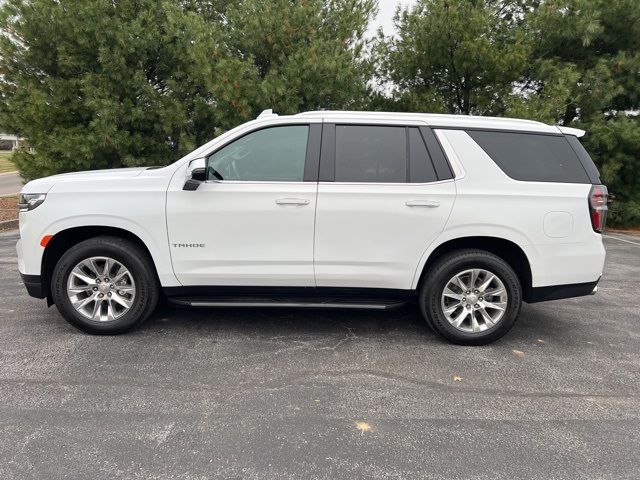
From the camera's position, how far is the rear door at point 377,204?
152 inches

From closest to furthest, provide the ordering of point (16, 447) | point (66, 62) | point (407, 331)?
point (16, 447)
point (407, 331)
point (66, 62)

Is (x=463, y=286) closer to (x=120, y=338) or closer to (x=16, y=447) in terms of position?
(x=120, y=338)

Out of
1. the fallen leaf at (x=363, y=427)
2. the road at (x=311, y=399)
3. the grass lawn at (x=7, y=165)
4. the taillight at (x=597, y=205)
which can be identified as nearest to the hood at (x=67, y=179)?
the road at (x=311, y=399)

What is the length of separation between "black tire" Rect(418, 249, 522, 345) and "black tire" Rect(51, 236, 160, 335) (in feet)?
7.72

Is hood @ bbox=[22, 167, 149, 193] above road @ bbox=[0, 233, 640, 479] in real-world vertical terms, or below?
above

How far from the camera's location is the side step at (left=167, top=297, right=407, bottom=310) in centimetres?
396

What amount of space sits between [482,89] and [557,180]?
7394mm

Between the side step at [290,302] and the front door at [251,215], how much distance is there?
0.48 ft

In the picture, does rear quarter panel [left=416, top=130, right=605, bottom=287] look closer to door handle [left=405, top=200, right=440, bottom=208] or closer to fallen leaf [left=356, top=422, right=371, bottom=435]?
door handle [left=405, top=200, right=440, bottom=208]

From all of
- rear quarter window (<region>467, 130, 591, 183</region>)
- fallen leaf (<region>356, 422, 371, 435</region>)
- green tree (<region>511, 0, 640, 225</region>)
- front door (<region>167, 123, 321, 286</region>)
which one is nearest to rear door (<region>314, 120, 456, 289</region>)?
front door (<region>167, 123, 321, 286</region>)

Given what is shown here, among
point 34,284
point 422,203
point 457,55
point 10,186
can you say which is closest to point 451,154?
point 422,203

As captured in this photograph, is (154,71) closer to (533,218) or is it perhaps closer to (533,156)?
(533,156)

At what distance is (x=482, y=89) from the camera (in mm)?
10523

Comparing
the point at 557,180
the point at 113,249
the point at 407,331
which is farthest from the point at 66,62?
the point at 557,180
